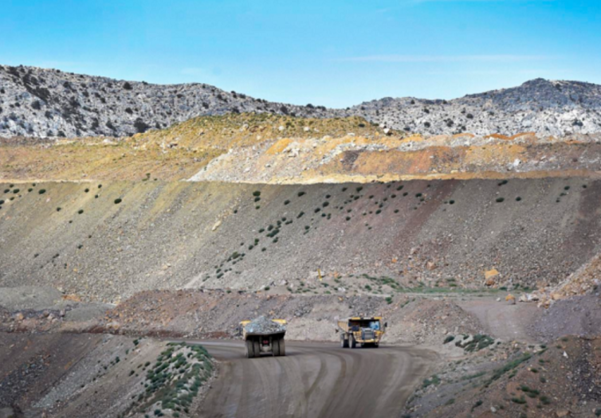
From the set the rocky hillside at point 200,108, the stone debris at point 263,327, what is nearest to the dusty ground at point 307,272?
the stone debris at point 263,327

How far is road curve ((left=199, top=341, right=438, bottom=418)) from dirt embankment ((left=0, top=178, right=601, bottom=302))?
15.3 meters

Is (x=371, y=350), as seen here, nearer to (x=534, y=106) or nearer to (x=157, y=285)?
(x=157, y=285)

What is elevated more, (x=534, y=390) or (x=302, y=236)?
(x=534, y=390)

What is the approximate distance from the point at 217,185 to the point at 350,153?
12281 mm

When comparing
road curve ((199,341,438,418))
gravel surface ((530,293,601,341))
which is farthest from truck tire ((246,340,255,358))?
gravel surface ((530,293,601,341))

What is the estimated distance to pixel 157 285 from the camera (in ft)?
218

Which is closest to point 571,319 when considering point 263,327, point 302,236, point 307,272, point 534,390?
point 263,327

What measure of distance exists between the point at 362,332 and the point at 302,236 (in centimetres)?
2735

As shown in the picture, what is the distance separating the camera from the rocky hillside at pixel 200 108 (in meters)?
124

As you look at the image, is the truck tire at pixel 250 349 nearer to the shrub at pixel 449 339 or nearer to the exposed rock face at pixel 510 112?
the shrub at pixel 449 339

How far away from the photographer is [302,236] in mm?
65438

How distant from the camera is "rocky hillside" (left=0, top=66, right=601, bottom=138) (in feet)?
406

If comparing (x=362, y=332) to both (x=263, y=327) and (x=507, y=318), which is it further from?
(x=507, y=318)

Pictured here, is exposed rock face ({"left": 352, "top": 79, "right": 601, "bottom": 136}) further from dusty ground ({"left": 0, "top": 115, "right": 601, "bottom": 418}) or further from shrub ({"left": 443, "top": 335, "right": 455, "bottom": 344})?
shrub ({"left": 443, "top": 335, "right": 455, "bottom": 344})
